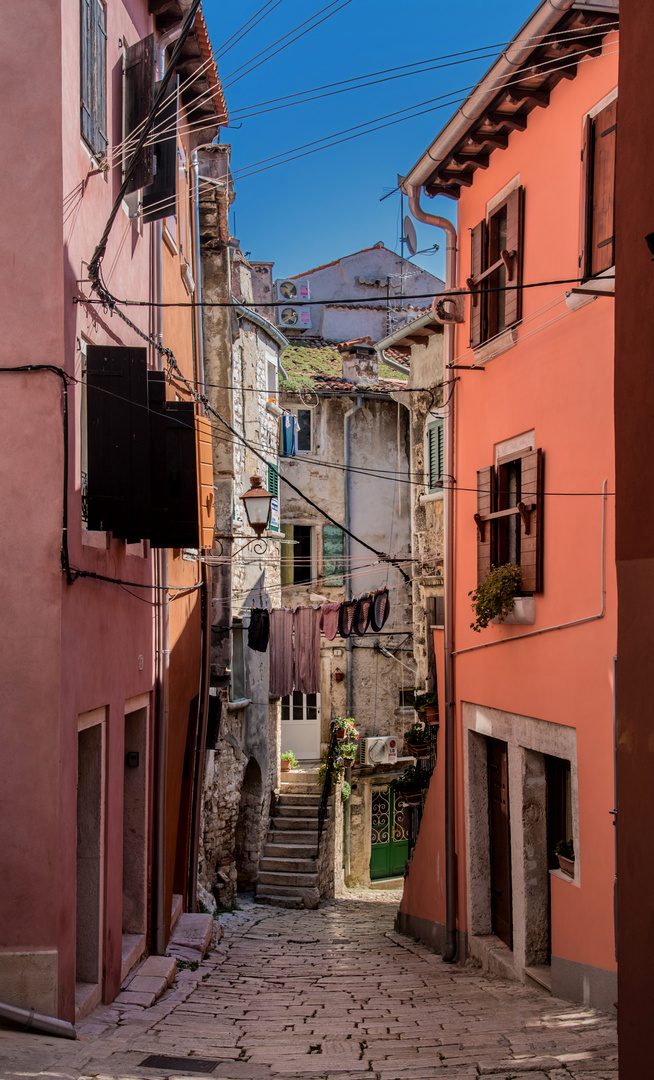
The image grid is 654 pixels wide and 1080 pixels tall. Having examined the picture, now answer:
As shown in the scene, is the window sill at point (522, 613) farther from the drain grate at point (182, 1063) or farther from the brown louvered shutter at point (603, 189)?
the drain grate at point (182, 1063)

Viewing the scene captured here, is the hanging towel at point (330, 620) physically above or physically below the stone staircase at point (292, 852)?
above

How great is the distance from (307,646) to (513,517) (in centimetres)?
825

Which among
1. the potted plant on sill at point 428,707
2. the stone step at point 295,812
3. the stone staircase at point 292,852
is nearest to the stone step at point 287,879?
the stone staircase at point 292,852

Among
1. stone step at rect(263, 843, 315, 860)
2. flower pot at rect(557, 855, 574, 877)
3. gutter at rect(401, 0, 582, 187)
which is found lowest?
stone step at rect(263, 843, 315, 860)

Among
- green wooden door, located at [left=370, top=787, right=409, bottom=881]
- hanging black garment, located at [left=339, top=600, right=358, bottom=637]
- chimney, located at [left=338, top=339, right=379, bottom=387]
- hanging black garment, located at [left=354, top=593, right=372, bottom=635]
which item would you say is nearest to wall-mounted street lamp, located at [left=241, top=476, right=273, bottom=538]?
hanging black garment, located at [left=354, top=593, right=372, bottom=635]

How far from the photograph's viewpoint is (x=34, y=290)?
6.71 m

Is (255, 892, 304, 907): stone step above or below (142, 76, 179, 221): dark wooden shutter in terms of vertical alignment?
below

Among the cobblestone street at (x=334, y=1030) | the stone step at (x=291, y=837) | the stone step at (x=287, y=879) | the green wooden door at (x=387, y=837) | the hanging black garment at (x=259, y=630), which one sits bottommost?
the green wooden door at (x=387, y=837)

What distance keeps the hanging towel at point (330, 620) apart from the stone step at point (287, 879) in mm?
5386

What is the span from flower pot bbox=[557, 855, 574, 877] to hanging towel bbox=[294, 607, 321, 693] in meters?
9.44

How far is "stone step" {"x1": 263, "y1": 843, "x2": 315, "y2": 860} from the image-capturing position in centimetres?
1998

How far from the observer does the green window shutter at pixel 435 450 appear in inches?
703

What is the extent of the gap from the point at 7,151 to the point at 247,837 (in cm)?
1610

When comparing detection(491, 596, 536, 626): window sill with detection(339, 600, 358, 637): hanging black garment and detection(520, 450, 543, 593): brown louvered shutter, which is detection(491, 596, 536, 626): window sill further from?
detection(339, 600, 358, 637): hanging black garment
